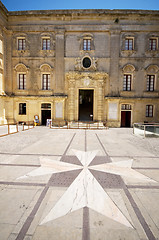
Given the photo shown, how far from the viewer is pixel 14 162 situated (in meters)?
4.67

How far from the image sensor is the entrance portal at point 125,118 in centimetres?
1747

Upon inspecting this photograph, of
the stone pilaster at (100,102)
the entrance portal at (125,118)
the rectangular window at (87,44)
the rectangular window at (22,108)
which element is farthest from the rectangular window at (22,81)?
the entrance portal at (125,118)

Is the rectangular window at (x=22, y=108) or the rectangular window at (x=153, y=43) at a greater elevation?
the rectangular window at (x=153, y=43)

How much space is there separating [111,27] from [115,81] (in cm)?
715

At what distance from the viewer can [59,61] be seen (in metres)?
16.9

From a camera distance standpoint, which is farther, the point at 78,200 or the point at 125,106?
the point at 125,106

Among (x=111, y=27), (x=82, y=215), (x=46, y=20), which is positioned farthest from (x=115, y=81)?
(x=82, y=215)

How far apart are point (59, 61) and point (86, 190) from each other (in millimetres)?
17258

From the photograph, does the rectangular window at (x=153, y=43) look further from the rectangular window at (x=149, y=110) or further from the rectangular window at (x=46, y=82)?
the rectangular window at (x=46, y=82)

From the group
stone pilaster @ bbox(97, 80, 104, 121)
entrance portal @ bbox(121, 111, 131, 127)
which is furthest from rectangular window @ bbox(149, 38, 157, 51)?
entrance portal @ bbox(121, 111, 131, 127)

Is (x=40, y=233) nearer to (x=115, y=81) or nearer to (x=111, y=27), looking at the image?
(x=115, y=81)

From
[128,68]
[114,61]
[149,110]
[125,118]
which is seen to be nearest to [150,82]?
[128,68]

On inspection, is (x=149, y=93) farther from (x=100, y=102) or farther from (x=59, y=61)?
(x=59, y=61)

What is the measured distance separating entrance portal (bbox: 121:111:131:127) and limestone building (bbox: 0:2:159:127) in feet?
0.45
